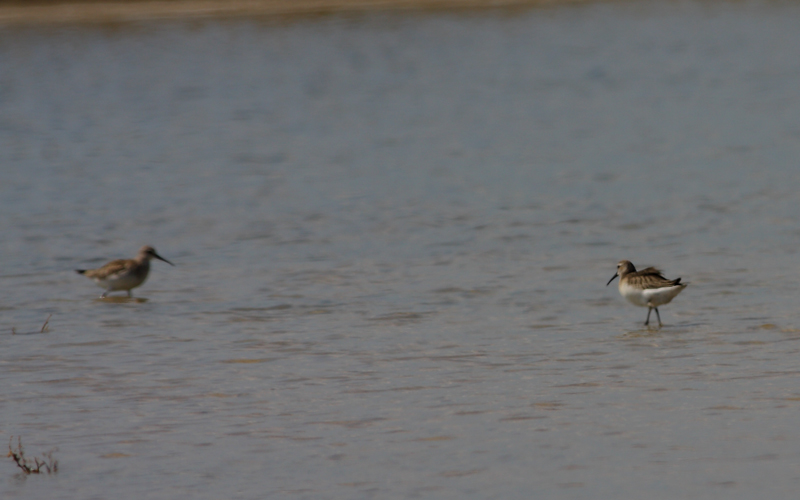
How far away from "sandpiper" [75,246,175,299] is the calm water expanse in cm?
28

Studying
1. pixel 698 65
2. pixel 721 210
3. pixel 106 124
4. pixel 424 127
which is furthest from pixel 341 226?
pixel 698 65

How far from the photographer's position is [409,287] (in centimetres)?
1380

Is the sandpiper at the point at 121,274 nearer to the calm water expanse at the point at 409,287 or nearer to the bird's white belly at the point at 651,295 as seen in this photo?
the calm water expanse at the point at 409,287

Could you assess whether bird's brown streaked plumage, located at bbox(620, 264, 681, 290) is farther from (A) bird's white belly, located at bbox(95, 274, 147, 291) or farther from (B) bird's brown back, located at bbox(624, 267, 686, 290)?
(A) bird's white belly, located at bbox(95, 274, 147, 291)

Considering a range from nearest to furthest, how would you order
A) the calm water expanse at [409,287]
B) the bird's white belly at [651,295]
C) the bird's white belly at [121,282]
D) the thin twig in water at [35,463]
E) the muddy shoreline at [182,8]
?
the thin twig in water at [35,463] < the calm water expanse at [409,287] < the bird's white belly at [651,295] < the bird's white belly at [121,282] < the muddy shoreline at [182,8]

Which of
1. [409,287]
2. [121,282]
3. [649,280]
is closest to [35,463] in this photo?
[649,280]

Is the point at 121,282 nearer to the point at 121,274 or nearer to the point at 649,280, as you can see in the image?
the point at 121,274

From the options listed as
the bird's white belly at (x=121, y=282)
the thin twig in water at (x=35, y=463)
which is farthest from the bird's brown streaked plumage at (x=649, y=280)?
the thin twig in water at (x=35, y=463)

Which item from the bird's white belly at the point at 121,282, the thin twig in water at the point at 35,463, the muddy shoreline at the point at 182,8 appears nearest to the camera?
the thin twig in water at the point at 35,463

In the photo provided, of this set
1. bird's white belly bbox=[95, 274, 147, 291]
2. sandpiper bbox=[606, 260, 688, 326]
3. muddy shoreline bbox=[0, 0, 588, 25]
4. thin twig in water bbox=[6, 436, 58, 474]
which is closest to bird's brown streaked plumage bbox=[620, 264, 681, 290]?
sandpiper bbox=[606, 260, 688, 326]

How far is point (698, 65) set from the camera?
36531 millimetres

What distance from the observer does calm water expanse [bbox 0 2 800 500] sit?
307 inches

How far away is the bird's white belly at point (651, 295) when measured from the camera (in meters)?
11.9

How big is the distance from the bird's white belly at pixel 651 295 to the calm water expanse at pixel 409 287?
0.88 ft
